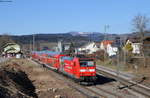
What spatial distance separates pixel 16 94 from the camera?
68.2ft

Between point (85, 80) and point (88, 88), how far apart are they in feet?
5.36

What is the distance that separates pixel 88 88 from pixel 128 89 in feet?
13.2

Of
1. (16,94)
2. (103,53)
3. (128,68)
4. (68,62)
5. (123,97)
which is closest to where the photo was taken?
(16,94)

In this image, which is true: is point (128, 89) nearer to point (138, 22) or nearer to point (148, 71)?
point (148, 71)

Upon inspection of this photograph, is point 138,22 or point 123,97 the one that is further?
point 138,22

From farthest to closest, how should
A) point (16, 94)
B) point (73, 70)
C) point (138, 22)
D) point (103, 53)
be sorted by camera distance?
1. point (138, 22)
2. point (103, 53)
3. point (73, 70)
4. point (16, 94)

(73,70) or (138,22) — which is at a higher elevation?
(138,22)

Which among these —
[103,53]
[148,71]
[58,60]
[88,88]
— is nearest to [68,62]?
[88,88]

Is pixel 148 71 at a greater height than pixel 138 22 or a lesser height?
lesser

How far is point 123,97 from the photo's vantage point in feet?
90.8

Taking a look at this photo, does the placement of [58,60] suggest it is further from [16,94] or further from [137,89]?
[16,94]

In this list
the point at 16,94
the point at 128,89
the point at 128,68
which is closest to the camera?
the point at 16,94

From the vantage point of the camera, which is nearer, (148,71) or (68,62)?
(68,62)

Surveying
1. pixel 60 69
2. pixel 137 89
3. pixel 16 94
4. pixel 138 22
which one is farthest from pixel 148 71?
pixel 138 22
